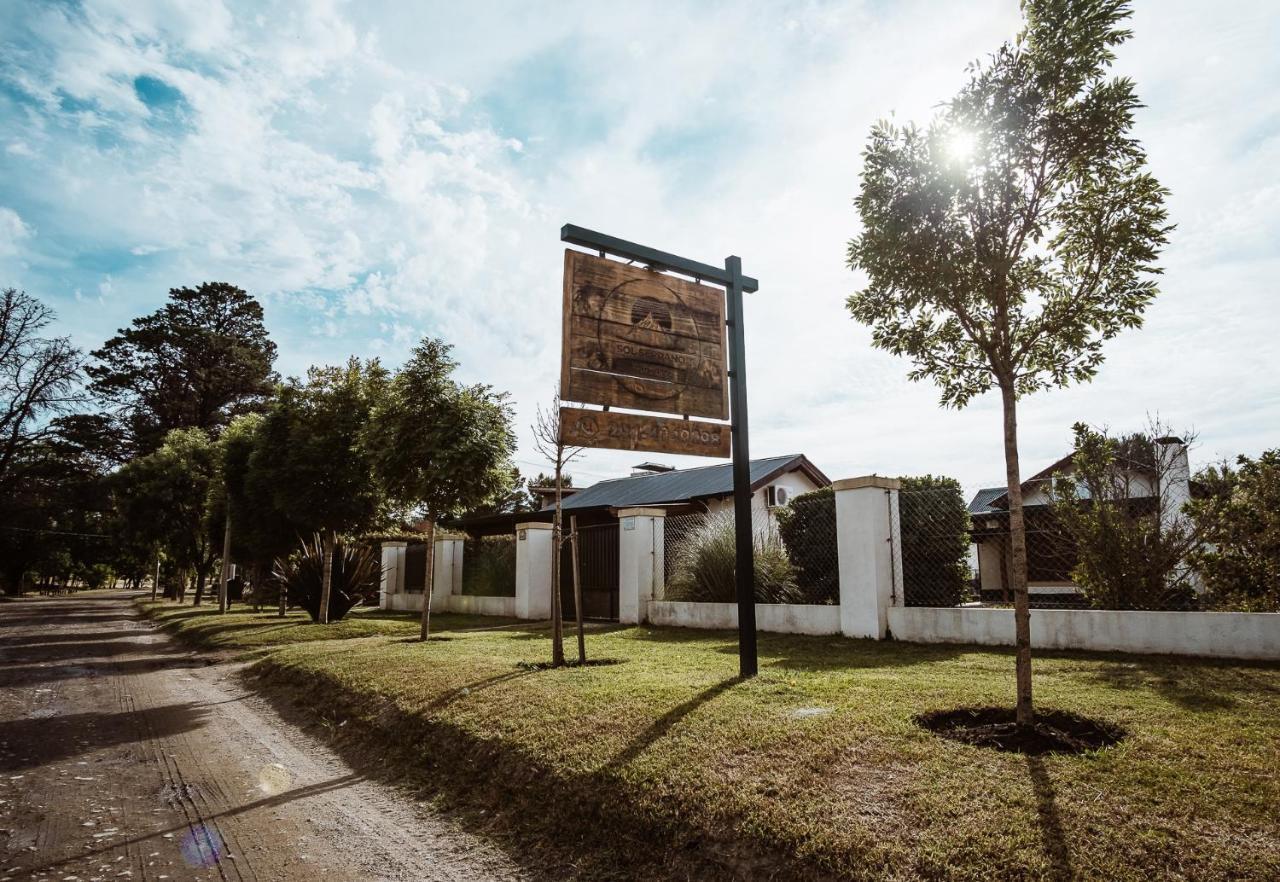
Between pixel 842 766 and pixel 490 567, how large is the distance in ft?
51.3

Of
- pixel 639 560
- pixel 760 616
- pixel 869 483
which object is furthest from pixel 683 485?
pixel 869 483

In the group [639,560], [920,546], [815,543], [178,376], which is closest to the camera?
[920,546]

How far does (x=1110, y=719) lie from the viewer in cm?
422

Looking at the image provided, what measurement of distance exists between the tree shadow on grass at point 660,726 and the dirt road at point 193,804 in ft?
2.68

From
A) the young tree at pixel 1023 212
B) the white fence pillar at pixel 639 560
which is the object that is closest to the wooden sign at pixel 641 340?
the young tree at pixel 1023 212

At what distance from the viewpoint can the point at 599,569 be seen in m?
15.2

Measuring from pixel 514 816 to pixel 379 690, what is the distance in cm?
340

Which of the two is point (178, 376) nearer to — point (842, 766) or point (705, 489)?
point (705, 489)

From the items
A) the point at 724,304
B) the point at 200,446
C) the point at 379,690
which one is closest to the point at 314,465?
the point at 379,690

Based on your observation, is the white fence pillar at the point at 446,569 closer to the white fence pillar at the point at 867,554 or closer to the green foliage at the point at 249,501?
the green foliage at the point at 249,501

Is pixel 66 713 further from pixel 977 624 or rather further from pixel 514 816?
pixel 977 624

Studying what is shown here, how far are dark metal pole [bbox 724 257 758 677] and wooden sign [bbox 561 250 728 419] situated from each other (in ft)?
0.43

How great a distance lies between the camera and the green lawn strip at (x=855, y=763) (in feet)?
9.04

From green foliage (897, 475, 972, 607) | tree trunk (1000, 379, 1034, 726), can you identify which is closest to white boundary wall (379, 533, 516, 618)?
green foliage (897, 475, 972, 607)
